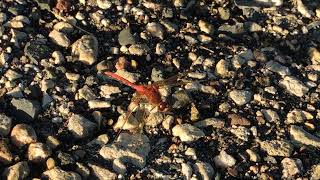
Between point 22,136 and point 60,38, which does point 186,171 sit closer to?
point 22,136

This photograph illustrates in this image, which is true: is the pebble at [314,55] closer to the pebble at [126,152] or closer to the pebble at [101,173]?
the pebble at [126,152]

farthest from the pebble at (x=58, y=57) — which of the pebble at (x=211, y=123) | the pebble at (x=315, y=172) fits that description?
the pebble at (x=315, y=172)

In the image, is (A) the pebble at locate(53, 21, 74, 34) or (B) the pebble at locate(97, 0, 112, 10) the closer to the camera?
(A) the pebble at locate(53, 21, 74, 34)

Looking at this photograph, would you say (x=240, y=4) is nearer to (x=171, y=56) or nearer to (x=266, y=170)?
(x=171, y=56)

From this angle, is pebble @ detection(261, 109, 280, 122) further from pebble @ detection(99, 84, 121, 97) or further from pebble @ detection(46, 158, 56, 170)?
pebble @ detection(46, 158, 56, 170)

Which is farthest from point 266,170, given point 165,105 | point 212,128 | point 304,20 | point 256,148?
point 304,20

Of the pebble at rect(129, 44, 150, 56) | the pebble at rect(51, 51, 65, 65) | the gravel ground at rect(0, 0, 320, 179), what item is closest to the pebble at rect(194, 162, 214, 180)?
the gravel ground at rect(0, 0, 320, 179)
